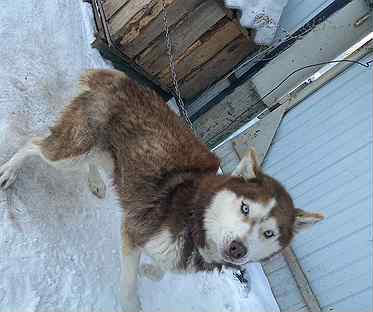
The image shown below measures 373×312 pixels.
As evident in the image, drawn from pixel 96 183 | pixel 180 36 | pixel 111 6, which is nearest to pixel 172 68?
pixel 180 36

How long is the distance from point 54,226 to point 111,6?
8.69 ft

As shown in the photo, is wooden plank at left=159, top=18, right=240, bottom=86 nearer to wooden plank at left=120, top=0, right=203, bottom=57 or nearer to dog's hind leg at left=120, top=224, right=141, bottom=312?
wooden plank at left=120, top=0, right=203, bottom=57

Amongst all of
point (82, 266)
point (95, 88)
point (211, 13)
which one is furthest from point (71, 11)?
point (82, 266)

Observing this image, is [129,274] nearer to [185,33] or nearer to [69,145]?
[69,145]

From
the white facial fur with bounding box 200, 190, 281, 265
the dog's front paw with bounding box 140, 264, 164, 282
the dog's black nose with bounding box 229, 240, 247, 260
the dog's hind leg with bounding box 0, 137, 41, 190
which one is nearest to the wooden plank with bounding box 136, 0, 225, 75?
the dog's hind leg with bounding box 0, 137, 41, 190

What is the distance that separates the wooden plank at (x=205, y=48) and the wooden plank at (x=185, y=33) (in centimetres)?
7

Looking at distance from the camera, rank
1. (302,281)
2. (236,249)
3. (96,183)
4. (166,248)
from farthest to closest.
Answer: (302,281) → (96,183) → (166,248) → (236,249)

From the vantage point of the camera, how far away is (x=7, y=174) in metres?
3.58

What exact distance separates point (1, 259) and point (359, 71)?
365cm

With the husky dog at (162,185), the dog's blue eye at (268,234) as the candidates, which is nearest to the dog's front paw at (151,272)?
the husky dog at (162,185)

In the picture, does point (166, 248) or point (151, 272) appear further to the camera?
point (151, 272)

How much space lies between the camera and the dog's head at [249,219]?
2.80 m

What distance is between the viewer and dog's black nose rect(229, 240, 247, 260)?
2.75 meters

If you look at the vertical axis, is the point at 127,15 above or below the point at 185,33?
above
